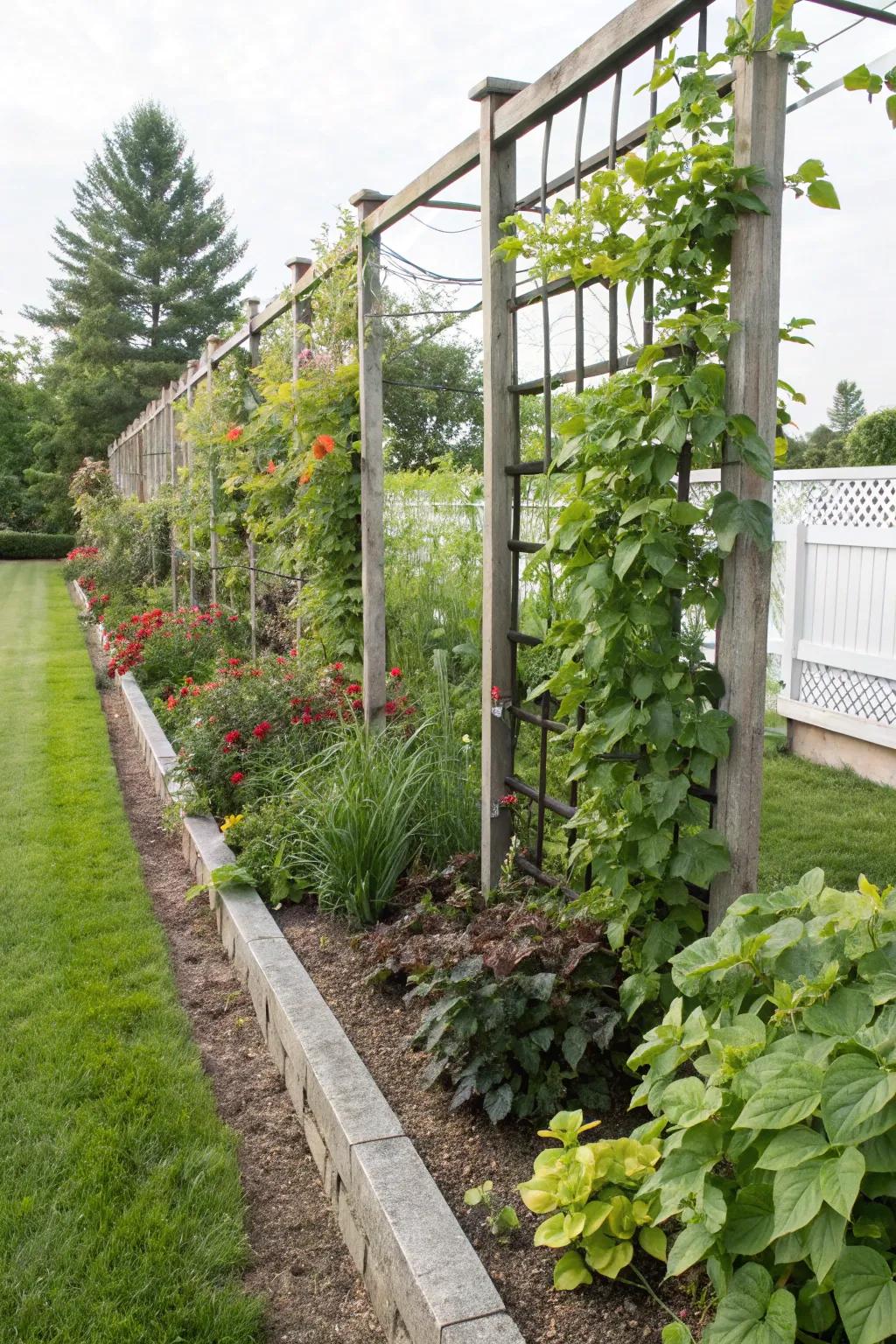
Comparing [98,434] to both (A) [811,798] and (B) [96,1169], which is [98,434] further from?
(B) [96,1169]

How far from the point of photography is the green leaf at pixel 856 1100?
1.20 metres

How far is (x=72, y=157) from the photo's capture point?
29.0 meters

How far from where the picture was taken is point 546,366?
273 cm

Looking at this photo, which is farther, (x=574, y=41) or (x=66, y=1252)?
(x=574, y=41)

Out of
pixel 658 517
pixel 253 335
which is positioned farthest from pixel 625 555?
pixel 253 335

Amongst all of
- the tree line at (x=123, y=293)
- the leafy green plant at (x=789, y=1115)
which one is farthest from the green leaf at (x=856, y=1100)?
the tree line at (x=123, y=293)

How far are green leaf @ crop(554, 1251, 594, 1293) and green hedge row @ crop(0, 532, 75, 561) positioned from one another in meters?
26.4

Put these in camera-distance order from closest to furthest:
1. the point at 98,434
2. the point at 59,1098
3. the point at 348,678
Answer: the point at 59,1098 → the point at 348,678 → the point at 98,434

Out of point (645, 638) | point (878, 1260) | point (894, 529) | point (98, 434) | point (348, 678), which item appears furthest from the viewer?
point (98, 434)

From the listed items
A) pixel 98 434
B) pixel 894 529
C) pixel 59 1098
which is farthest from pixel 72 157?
pixel 59 1098

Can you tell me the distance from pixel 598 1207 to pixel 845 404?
26307 mm

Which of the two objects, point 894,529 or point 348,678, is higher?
point 894,529

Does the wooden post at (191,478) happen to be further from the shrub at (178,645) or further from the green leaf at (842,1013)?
the green leaf at (842,1013)

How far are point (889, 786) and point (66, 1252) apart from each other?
4.80m
